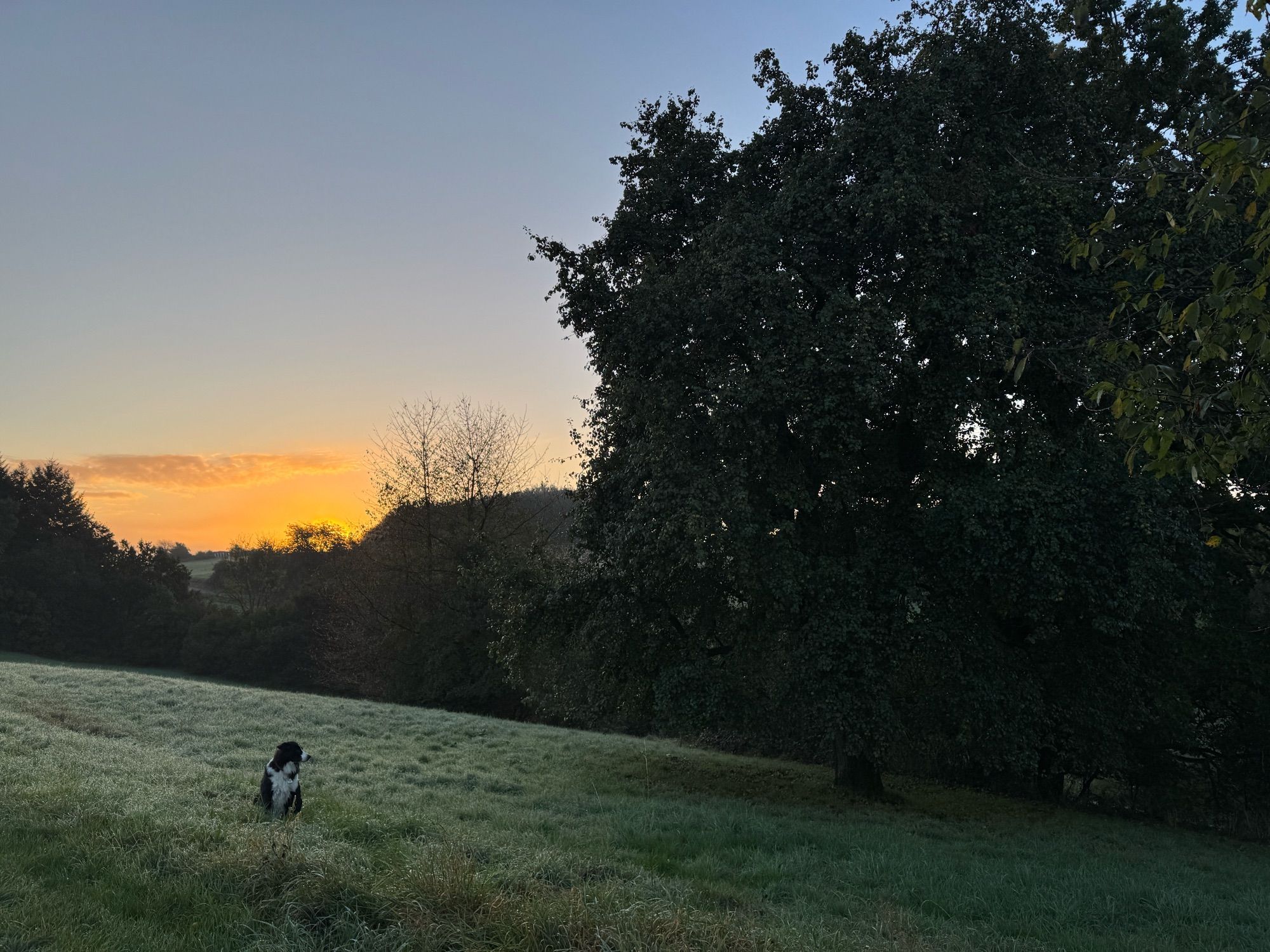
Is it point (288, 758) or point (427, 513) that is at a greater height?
point (427, 513)

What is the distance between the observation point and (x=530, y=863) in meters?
6.79

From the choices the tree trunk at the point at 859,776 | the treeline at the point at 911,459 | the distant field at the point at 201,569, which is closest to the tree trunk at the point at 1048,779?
the treeline at the point at 911,459

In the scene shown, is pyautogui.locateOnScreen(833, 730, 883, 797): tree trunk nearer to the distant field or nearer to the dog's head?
the dog's head

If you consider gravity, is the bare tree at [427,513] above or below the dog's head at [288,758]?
above

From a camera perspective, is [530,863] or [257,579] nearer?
[530,863]

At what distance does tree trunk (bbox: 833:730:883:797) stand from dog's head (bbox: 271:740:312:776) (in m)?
10.3

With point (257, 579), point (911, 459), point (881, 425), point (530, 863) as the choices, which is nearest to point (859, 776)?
point (911, 459)

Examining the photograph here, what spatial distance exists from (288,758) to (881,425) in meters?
11.3

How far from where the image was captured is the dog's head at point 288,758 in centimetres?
834

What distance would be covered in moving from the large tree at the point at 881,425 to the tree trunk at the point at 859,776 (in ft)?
0.26

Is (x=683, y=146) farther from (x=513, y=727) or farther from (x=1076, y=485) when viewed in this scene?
(x=513, y=727)

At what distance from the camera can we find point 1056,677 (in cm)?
1567

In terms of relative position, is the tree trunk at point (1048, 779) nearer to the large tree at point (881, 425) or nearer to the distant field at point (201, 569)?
the large tree at point (881, 425)

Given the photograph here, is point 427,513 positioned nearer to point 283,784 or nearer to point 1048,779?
point 1048,779
